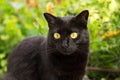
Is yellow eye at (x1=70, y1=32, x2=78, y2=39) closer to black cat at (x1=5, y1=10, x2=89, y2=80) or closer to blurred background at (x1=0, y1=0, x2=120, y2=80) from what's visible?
black cat at (x1=5, y1=10, x2=89, y2=80)

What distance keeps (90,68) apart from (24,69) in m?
1.08

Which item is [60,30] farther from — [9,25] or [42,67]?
[9,25]

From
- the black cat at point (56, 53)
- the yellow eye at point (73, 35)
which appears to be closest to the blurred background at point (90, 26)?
the black cat at point (56, 53)

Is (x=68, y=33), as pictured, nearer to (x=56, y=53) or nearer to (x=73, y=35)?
(x=73, y=35)

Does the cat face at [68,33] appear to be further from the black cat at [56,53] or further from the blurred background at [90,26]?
the blurred background at [90,26]

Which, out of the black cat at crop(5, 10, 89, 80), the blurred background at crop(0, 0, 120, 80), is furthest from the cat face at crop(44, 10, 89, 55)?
the blurred background at crop(0, 0, 120, 80)

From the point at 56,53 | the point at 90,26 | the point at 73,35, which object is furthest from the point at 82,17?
the point at 90,26

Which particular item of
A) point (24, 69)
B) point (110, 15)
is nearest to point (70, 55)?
point (24, 69)

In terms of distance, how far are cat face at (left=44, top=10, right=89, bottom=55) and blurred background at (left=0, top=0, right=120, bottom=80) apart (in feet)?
2.30

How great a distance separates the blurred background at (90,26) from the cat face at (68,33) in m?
0.70

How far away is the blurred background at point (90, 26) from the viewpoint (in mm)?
4590

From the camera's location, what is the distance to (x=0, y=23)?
5906 mm

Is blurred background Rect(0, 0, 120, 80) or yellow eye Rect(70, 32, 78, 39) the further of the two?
blurred background Rect(0, 0, 120, 80)

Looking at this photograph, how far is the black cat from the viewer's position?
377cm
